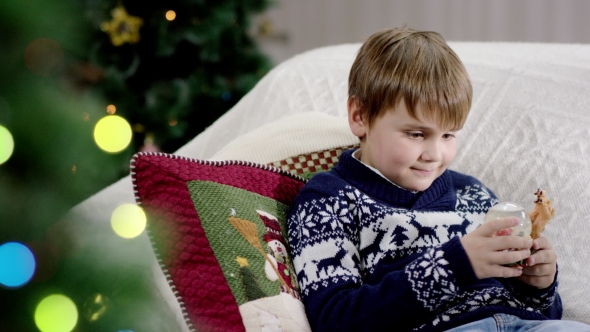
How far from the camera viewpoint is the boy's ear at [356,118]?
3.84 feet

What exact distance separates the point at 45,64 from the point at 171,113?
4.45 feet

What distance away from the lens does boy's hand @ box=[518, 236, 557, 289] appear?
100cm

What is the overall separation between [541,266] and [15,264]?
0.80 meters

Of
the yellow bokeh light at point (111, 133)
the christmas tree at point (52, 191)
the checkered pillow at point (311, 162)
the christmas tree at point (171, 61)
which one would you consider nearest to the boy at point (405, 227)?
the checkered pillow at point (311, 162)

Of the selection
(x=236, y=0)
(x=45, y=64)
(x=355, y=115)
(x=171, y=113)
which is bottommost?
(x=355, y=115)

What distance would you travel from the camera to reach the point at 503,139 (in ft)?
4.57

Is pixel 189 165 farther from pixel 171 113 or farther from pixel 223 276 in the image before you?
pixel 171 113

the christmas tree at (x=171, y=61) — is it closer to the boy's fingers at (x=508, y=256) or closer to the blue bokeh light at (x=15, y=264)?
the blue bokeh light at (x=15, y=264)

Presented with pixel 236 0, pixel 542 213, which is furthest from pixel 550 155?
pixel 236 0

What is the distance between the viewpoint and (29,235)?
101cm

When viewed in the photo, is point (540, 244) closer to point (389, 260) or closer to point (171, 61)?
point (389, 260)

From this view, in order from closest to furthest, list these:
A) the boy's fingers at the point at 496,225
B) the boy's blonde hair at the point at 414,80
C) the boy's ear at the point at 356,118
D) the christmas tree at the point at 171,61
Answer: the boy's fingers at the point at 496,225 → the boy's blonde hair at the point at 414,80 → the boy's ear at the point at 356,118 → the christmas tree at the point at 171,61

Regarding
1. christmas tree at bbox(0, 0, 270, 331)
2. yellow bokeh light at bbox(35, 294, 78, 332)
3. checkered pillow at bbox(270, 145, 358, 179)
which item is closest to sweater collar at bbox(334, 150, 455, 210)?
checkered pillow at bbox(270, 145, 358, 179)

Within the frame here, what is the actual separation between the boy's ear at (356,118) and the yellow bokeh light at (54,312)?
1.84 feet
